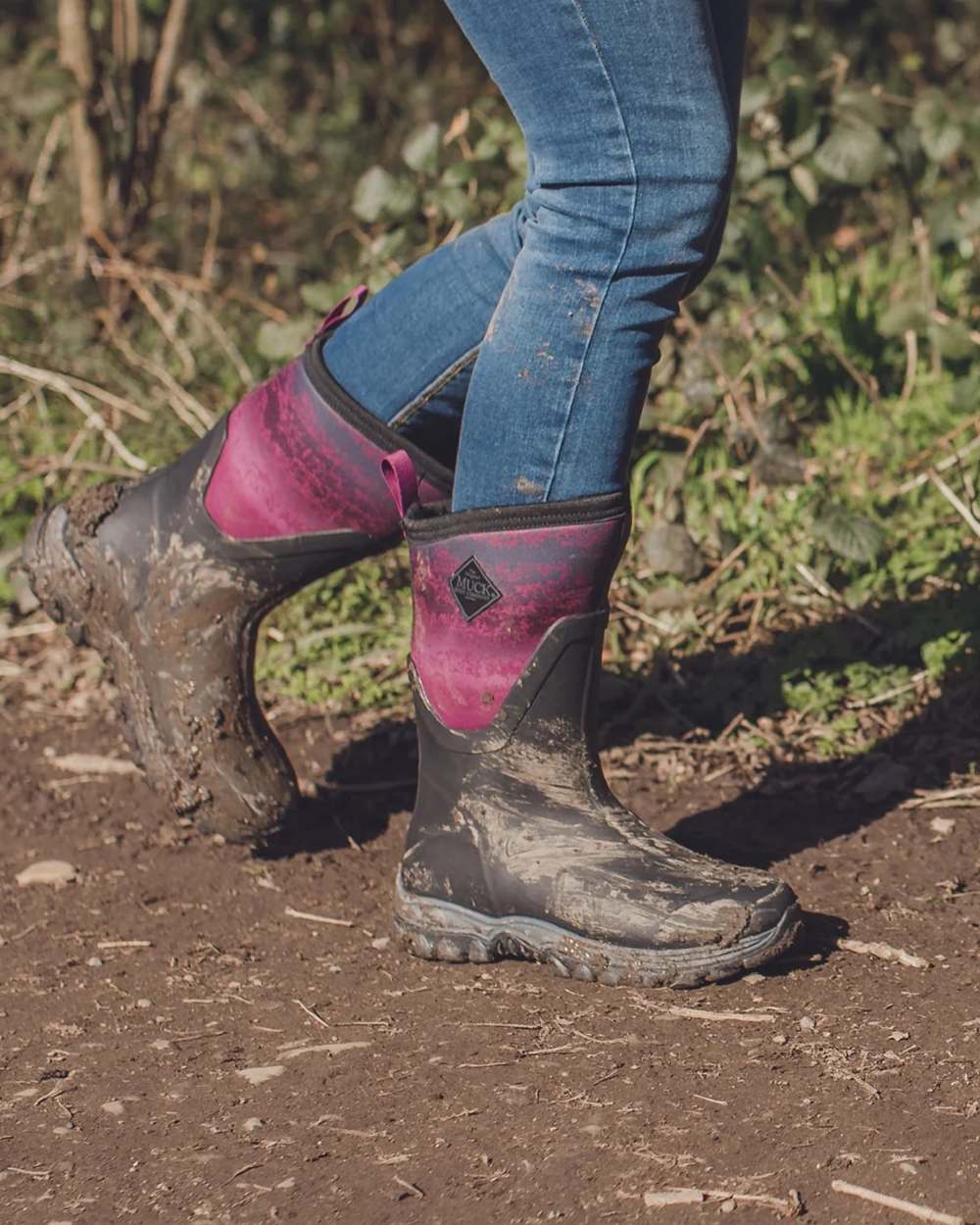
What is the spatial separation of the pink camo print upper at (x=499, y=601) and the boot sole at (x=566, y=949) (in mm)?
224

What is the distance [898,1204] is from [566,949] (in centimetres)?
55

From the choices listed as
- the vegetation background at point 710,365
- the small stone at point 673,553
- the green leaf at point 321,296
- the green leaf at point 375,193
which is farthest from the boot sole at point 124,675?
the green leaf at point 375,193

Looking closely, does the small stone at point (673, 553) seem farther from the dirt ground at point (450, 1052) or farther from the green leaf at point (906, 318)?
the green leaf at point (906, 318)

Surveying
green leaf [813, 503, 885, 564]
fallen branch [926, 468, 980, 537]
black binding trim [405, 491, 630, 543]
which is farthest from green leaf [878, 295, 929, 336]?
black binding trim [405, 491, 630, 543]

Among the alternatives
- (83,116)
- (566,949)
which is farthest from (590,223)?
(83,116)

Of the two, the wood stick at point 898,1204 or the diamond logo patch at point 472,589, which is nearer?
the wood stick at point 898,1204

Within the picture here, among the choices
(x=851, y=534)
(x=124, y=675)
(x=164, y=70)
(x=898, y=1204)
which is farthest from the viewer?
(x=164, y=70)

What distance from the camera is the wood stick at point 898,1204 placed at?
1.30m

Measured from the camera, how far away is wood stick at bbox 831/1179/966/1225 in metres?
1.30

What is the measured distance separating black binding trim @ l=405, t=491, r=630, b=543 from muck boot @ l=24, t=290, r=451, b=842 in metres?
0.19

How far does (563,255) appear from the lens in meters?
1.71

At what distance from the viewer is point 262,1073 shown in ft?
5.34

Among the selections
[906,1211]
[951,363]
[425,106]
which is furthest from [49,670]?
[425,106]

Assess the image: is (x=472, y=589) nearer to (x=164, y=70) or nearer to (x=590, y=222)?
(x=590, y=222)
